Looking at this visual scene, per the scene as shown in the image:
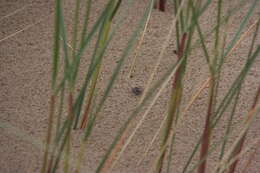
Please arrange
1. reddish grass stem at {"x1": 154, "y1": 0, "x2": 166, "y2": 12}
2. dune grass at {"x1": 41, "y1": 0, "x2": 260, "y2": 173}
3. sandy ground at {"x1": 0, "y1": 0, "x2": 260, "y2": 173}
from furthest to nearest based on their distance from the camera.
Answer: reddish grass stem at {"x1": 154, "y1": 0, "x2": 166, "y2": 12} < sandy ground at {"x1": 0, "y1": 0, "x2": 260, "y2": 173} < dune grass at {"x1": 41, "y1": 0, "x2": 260, "y2": 173}

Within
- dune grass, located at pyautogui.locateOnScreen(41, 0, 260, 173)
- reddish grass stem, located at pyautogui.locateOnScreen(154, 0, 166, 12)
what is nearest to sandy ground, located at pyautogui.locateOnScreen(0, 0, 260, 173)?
reddish grass stem, located at pyautogui.locateOnScreen(154, 0, 166, 12)

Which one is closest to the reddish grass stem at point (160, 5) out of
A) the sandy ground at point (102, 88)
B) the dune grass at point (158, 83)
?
the sandy ground at point (102, 88)

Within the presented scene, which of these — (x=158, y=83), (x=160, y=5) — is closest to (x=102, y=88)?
(x=160, y=5)

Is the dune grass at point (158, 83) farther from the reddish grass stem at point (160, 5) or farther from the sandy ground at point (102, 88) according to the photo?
the reddish grass stem at point (160, 5)

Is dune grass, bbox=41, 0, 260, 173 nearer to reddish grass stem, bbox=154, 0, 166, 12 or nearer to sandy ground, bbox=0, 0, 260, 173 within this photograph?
sandy ground, bbox=0, 0, 260, 173

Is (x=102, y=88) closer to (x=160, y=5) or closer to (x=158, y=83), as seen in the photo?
(x=160, y=5)

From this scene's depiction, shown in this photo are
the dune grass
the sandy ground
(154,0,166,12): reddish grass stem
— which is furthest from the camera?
(154,0,166,12): reddish grass stem

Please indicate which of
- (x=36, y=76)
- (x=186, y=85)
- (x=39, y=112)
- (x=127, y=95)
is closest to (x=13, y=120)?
(x=39, y=112)

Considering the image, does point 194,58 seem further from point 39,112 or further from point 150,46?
point 39,112
